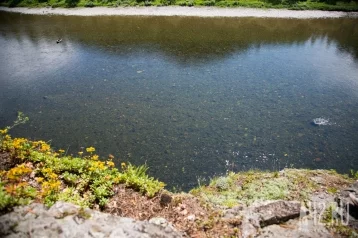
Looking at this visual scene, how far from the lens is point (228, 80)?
17.8m

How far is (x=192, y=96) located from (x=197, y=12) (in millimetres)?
22331

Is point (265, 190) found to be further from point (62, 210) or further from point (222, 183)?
point (62, 210)

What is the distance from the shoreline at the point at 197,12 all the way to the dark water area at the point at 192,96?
5365mm

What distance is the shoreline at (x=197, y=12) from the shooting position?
106ft

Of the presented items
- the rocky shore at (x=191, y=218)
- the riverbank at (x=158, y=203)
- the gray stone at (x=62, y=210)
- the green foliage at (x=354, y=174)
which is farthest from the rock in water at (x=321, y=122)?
the gray stone at (x=62, y=210)

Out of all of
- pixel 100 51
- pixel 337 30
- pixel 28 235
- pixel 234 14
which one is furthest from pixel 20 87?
pixel 337 30

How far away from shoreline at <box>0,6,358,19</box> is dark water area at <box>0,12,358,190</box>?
5365 millimetres

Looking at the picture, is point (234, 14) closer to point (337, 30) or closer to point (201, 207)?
point (337, 30)

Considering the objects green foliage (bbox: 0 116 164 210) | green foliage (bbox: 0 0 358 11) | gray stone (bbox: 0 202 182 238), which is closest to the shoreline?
green foliage (bbox: 0 0 358 11)

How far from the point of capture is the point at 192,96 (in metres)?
15.8

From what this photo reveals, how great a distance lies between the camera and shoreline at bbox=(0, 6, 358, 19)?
106 feet

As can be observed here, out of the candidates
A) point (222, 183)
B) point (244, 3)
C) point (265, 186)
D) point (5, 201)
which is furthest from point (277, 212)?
point (244, 3)

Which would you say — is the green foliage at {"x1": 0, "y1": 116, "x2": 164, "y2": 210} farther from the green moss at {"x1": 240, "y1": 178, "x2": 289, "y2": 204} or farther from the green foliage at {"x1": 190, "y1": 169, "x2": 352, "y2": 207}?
the green moss at {"x1": 240, "y1": 178, "x2": 289, "y2": 204}

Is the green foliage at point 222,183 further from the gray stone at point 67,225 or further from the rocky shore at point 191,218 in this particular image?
the gray stone at point 67,225
